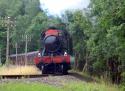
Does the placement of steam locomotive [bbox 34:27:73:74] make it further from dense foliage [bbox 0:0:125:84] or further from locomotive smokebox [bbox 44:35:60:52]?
dense foliage [bbox 0:0:125:84]

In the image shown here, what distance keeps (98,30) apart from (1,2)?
50094 millimetres

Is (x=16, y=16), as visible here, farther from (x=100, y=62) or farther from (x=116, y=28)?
(x=116, y=28)

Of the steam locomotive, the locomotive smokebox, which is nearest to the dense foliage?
the steam locomotive

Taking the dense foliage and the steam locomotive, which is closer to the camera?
the dense foliage

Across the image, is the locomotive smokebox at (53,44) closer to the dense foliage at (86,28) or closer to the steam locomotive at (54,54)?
the steam locomotive at (54,54)

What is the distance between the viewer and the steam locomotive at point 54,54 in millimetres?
25969

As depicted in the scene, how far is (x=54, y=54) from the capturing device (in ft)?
86.4

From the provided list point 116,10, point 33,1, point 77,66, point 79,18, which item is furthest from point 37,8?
point 116,10

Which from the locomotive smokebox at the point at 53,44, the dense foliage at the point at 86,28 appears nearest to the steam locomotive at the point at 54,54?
the locomotive smokebox at the point at 53,44

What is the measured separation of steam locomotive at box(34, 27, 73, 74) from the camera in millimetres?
25969

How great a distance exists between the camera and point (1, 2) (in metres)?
72.2

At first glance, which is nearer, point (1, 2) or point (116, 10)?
point (116, 10)

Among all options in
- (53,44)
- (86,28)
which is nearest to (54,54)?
(53,44)

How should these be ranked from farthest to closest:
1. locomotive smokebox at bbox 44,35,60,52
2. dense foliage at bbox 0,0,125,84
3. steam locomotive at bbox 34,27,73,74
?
locomotive smokebox at bbox 44,35,60,52 → steam locomotive at bbox 34,27,73,74 → dense foliage at bbox 0,0,125,84
